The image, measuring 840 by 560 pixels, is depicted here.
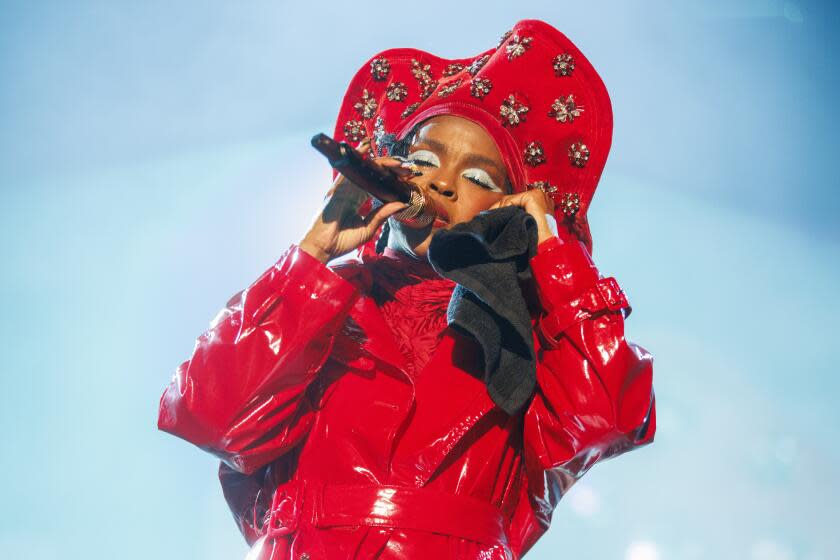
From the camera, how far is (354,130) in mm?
1846

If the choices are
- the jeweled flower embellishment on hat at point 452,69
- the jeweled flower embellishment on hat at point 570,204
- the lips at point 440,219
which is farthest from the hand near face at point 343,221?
the jeweled flower embellishment on hat at point 452,69

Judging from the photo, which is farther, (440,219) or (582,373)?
(440,219)

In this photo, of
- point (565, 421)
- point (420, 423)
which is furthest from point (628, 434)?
point (420, 423)

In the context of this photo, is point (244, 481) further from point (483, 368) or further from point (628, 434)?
point (628, 434)

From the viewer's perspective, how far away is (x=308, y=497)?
135 cm

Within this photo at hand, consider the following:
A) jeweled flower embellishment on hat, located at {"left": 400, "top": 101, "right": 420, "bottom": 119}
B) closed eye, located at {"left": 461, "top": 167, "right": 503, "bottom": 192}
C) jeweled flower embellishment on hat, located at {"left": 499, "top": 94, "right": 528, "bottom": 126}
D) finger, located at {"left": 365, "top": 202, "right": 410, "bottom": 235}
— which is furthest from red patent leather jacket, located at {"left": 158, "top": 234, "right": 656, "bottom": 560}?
jeweled flower embellishment on hat, located at {"left": 400, "top": 101, "right": 420, "bottom": 119}

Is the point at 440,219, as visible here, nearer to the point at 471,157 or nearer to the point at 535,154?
the point at 471,157

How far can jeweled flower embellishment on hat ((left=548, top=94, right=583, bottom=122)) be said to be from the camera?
1657mm

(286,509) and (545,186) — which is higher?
(545,186)

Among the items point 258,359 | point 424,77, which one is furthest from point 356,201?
point 424,77

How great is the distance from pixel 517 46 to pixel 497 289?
0.56m

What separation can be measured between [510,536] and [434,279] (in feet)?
1.46

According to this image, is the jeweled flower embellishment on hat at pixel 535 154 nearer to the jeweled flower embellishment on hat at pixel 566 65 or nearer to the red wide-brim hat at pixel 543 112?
the red wide-brim hat at pixel 543 112

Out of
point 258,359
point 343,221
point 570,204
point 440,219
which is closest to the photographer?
point 258,359
